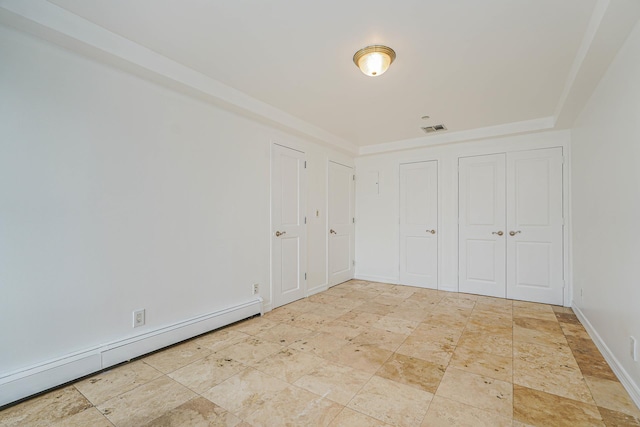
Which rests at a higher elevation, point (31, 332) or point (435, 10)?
point (435, 10)

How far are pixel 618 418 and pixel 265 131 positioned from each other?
376 centimetres

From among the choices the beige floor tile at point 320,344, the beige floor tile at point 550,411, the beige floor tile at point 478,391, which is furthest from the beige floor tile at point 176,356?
the beige floor tile at point 550,411

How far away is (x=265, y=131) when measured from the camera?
11.7ft

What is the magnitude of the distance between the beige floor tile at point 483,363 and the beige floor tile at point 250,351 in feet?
4.95

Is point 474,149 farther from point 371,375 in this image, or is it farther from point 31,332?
point 31,332

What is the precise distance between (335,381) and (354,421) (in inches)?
16.7

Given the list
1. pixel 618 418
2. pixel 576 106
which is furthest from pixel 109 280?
pixel 576 106

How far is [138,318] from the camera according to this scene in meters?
2.40

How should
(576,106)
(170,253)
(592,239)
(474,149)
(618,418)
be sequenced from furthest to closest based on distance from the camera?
(474,149), (576,106), (592,239), (170,253), (618,418)

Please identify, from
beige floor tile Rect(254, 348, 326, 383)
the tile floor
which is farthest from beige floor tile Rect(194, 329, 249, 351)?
beige floor tile Rect(254, 348, 326, 383)

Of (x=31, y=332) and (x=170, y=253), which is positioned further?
(x=170, y=253)

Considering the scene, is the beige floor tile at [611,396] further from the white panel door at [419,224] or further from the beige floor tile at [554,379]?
the white panel door at [419,224]

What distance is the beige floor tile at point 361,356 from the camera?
230 centimetres

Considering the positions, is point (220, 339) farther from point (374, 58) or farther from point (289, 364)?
point (374, 58)
